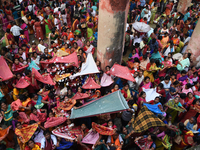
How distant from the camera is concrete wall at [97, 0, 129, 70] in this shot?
4.73 meters

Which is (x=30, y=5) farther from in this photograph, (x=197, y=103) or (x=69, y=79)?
(x=197, y=103)

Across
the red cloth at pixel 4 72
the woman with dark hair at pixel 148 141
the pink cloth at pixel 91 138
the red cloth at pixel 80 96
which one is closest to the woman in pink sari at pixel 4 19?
the red cloth at pixel 4 72

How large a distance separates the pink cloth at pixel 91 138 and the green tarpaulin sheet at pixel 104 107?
2.24 ft

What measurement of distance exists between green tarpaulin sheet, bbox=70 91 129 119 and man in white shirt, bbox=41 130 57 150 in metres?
0.88

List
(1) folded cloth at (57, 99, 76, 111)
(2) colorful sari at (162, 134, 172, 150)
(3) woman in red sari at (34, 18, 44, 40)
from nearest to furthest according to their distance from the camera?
(2) colorful sari at (162, 134, 172, 150) < (1) folded cloth at (57, 99, 76, 111) < (3) woman in red sari at (34, 18, 44, 40)

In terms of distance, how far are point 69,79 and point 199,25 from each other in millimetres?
6015

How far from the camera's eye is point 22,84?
17.2ft

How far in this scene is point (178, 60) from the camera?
22.1ft

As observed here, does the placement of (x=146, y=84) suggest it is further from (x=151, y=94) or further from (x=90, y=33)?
(x=90, y=33)

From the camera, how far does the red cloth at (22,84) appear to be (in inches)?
204

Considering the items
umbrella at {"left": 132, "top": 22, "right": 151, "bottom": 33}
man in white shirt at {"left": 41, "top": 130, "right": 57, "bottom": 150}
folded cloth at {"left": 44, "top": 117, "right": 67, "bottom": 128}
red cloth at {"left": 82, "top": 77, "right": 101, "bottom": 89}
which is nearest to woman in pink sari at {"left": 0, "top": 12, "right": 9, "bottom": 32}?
red cloth at {"left": 82, "top": 77, "right": 101, "bottom": 89}

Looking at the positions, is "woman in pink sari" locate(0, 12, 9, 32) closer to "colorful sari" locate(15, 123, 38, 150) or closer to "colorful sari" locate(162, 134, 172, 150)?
"colorful sari" locate(15, 123, 38, 150)

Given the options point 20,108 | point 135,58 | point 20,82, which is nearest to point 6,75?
point 20,82

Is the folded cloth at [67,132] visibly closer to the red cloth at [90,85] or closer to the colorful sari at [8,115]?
the red cloth at [90,85]
